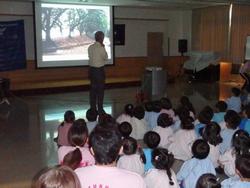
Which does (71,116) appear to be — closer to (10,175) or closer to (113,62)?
(10,175)

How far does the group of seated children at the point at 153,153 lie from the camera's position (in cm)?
164

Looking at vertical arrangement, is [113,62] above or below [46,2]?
below

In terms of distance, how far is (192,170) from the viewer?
2.87 m

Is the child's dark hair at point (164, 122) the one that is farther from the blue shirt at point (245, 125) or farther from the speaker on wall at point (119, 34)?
the speaker on wall at point (119, 34)

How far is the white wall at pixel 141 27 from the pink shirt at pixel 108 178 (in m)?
8.75

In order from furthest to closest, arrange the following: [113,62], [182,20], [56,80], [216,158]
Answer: [182,20], [113,62], [56,80], [216,158]

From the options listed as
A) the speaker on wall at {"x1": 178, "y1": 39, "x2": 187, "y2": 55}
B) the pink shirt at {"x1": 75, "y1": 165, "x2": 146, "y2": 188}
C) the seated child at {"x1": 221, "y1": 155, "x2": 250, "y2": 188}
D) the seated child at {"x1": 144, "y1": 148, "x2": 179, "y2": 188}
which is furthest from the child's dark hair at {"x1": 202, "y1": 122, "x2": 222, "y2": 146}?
the speaker on wall at {"x1": 178, "y1": 39, "x2": 187, "y2": 55}

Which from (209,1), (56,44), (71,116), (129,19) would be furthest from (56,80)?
(71,116)

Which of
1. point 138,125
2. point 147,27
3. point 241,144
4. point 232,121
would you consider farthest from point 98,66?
point 147,27

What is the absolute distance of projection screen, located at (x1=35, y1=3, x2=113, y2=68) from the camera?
33.0 ft

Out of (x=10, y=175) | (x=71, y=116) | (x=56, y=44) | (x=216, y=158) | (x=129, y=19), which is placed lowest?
(x=10, y=175)

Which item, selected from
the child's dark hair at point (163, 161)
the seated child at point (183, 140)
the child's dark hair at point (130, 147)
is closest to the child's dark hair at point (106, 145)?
the child's dark hair at point (163, 161)

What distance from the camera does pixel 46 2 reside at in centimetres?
989

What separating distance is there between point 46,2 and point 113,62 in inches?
106
